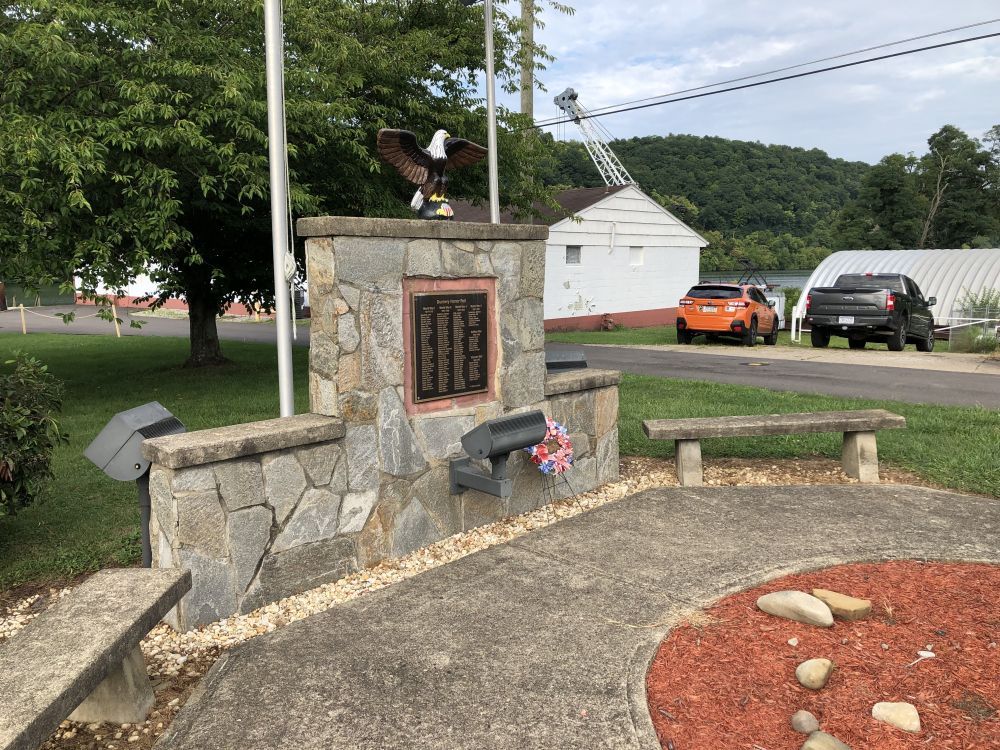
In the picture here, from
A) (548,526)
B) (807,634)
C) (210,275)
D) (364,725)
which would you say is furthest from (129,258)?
(807,634)

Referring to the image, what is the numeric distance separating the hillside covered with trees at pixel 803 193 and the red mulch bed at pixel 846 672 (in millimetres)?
34065

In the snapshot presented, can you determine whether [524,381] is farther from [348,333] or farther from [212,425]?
[212,425]

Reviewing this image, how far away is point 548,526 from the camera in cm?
535

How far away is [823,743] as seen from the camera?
267 cm

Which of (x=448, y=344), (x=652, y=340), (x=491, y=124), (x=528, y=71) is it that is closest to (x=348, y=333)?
(x=448, y=344)

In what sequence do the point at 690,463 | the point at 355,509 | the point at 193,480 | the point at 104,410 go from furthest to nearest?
1. the point at 104,410
2. the point at 690,463
3. the point at 355,509
4. the point at 193,480

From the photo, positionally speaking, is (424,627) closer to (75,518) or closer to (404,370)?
(404,370)

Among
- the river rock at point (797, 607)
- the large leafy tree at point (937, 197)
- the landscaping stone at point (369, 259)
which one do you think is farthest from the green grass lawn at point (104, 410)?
the large leafy tree at point (937, 197)

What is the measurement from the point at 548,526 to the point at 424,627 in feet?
5.61

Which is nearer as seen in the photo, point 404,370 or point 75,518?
point 404,370

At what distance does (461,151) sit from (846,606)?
3821mm

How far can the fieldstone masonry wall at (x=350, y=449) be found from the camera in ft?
13.0

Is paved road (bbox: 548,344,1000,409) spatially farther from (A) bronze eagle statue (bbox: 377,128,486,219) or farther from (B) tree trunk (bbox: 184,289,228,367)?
(B) tree trunk (bbox: 184,289,228,367)

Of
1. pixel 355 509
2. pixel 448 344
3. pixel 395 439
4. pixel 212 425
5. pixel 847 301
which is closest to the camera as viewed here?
pixel 355 509
